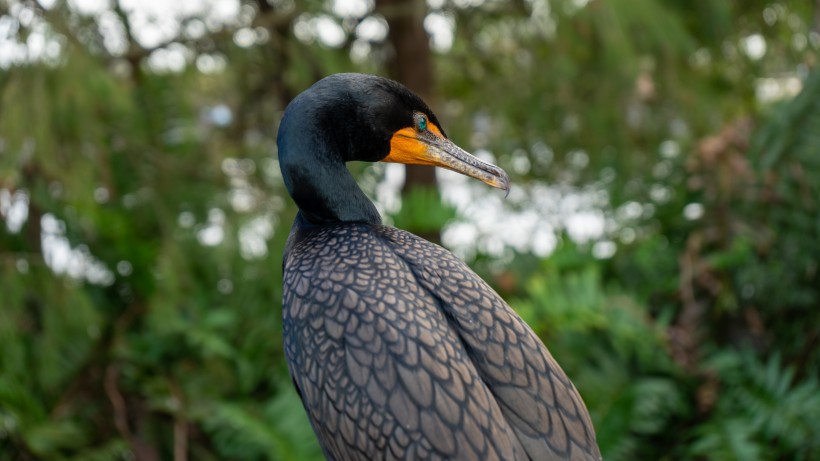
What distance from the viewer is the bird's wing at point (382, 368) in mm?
1715

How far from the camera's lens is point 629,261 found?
4.35 m

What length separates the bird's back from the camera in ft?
5.65

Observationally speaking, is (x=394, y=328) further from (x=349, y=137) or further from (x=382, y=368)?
(x=349, y=137)

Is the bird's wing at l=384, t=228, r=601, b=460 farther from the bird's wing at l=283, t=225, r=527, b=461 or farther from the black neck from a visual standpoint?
the black neck

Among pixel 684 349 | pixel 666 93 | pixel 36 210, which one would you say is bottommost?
pixel 684 349

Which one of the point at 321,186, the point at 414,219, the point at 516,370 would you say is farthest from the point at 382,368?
the point at 414,219

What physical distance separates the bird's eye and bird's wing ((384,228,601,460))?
1.07 feet

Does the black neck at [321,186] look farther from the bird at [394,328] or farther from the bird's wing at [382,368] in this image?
the bird's wing at [382,368]

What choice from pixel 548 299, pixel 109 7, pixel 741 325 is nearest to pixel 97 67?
pixel 109 7

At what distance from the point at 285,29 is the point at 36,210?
143 cm

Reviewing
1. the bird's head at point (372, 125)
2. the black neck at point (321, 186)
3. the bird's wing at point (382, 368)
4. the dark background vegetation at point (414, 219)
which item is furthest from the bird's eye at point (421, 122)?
the dark background vegetation at point (414, 219)

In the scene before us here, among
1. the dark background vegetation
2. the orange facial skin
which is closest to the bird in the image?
the orange facial skin

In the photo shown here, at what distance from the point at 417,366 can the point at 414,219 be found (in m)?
2.01

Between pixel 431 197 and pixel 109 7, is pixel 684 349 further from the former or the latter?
pixel 109 7
